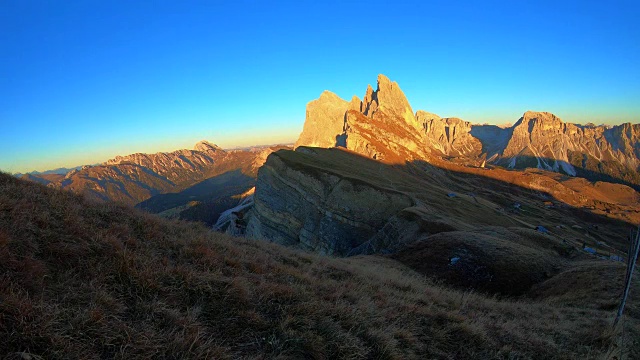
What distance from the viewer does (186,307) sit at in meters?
5.69

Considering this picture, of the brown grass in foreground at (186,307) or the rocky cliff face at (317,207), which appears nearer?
→ the brown grass in foreground at (186,307)

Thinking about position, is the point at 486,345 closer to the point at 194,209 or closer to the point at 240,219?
the point at 240,219

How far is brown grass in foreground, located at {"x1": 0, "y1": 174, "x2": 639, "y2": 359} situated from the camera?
13.7ft

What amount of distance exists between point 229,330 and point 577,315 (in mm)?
13311

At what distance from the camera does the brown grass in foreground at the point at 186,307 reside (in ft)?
13.7

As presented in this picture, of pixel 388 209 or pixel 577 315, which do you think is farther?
pixel 388 209

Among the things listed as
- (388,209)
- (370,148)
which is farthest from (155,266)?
(370,148)

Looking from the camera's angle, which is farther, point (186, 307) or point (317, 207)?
point (317, 207)

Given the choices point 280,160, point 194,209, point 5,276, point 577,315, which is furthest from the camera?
point 194,209

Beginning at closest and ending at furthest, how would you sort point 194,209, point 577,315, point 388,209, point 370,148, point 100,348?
point 100,348
point 577,315
point 388,209
point 370,148
point 194,209

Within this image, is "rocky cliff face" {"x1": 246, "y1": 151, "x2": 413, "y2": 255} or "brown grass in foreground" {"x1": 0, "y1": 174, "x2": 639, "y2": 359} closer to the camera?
"brown grass in foreground" {"x1": 0, "y1": 174, "x2": 639, "y2": 359}

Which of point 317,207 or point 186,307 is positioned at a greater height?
point 186,307

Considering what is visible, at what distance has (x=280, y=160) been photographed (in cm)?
6994

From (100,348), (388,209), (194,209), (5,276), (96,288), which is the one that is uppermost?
(5,276)
